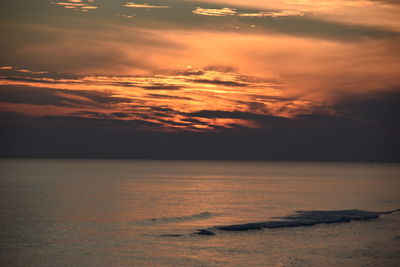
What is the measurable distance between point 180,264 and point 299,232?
1992cm

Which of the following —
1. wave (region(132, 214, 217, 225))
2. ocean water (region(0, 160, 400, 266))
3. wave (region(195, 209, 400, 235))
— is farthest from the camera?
wave (region(132, 214, 217, 225))

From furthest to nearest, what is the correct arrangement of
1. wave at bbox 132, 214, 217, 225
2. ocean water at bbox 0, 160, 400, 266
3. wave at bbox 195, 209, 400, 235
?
wave at bbox 132, 214, 217, 225 < wave at bbox 195, 209, 400, 235 < ocean water at bbox 0, 160, 400, 266

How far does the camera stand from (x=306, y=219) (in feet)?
214

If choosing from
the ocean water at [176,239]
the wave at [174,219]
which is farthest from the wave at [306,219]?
the wave at [174,219]

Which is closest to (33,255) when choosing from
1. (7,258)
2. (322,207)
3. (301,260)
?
(7,258)

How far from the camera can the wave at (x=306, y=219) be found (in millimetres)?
56750

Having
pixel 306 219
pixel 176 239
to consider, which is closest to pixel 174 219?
pixel 176 239

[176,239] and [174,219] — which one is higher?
[176,239]

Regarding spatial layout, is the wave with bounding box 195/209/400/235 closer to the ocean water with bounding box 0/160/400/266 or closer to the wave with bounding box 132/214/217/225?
the ocean water with bounding box 0/160/400/266

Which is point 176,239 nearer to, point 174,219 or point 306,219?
point 174,219

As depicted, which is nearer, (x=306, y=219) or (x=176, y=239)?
(x=176, y=239)

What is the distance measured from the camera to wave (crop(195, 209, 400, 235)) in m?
56.8

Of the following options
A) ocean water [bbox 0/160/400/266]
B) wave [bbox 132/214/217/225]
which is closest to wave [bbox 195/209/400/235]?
ocean water [bbox 0/160/400/266]

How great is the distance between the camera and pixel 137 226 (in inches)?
2296
